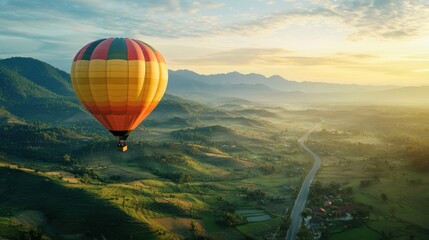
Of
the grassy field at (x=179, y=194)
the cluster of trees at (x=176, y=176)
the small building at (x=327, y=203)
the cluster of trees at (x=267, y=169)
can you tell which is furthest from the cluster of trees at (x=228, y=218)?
the cluster of trees at (x=267, y=169)

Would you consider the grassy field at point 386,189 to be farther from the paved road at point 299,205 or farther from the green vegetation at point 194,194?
the paved road at point 299,205

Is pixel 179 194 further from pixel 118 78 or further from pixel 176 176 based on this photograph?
pixel 118 78

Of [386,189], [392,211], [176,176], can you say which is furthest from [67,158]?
[392,211]

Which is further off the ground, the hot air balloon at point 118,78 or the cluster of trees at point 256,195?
the hot air balloon at point 118,78

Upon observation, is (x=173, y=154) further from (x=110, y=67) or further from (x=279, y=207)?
(x=110, y=67)

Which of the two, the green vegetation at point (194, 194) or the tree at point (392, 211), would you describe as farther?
the tree at point (392, 211)

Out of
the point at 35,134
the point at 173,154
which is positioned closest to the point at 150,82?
the point at 173,154

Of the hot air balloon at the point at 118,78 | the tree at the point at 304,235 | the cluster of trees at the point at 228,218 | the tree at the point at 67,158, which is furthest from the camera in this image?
the tree at the point at 67,158

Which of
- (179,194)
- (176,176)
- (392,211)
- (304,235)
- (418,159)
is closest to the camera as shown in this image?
(304,235)
